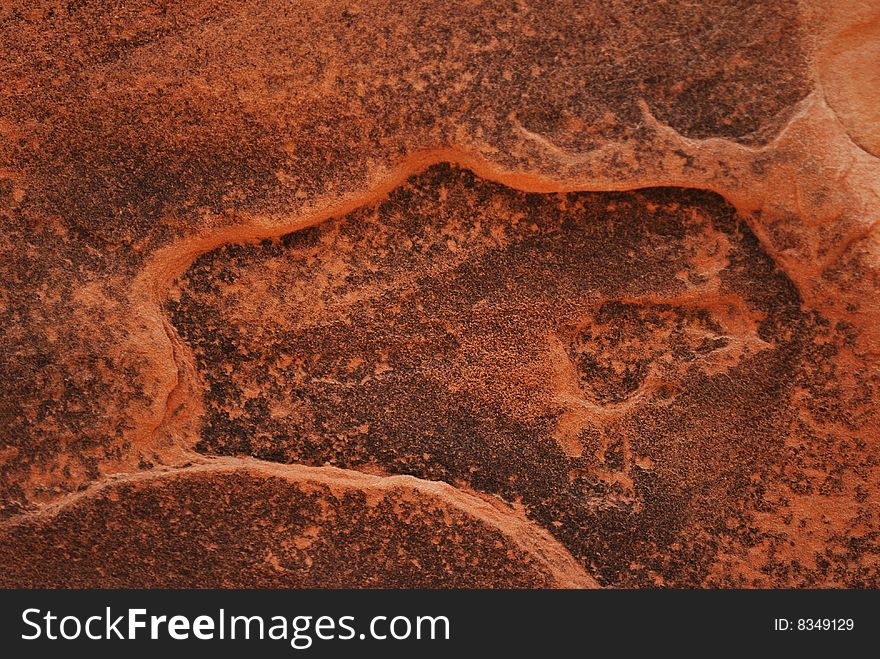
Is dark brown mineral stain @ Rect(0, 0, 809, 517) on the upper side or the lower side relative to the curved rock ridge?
upper

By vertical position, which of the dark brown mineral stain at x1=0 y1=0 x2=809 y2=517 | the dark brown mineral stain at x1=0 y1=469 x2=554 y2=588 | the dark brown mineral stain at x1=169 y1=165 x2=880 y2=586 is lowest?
the dark brown mineral stain at x1=0 y1=469 x2=554 y2=588

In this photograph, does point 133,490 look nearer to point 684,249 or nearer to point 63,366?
point 63,366

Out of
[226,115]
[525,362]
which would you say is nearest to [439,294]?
[525,362]

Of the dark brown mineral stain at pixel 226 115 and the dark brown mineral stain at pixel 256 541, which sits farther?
the dark brown mineral stain at pixel 256 541

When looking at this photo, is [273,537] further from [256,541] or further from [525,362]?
[525,362]

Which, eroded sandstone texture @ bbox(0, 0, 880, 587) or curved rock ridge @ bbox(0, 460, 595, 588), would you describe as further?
curved rock ridge @ bbox(0, 460, 595, 588)

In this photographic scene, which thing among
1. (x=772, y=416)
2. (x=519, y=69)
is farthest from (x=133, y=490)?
(x=772, y=416)

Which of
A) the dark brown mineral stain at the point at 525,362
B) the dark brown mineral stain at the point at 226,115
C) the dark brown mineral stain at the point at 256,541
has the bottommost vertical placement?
the dark brown mineral stain at the point at 256,541
